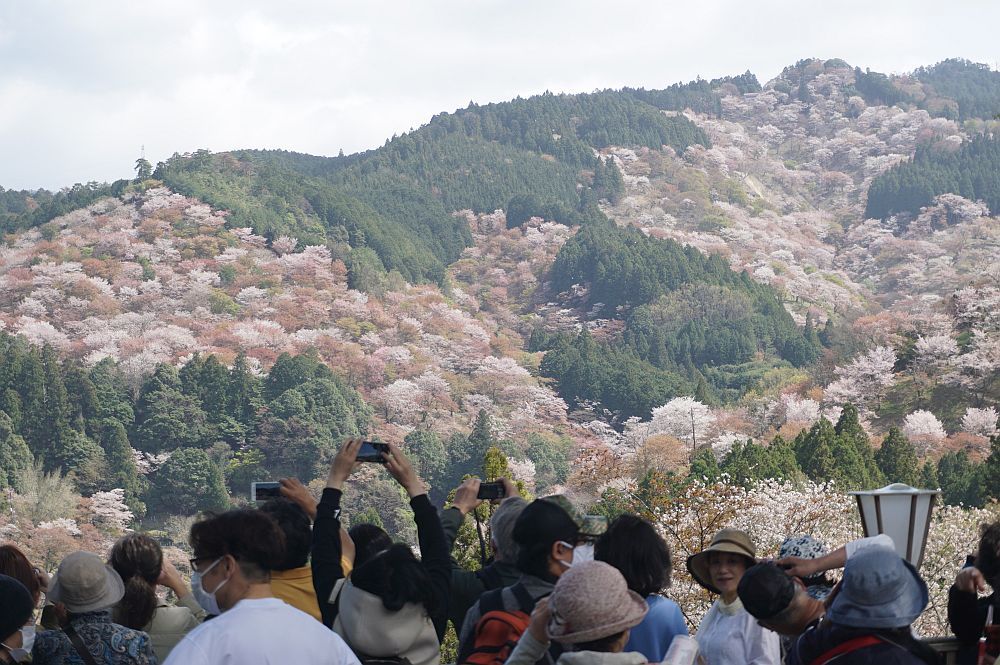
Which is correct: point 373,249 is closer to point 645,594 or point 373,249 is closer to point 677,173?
point 677,173

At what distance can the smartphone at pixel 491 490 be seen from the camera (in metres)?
3.83

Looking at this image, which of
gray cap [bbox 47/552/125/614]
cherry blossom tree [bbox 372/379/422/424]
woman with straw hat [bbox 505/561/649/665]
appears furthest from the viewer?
cherry blossom tree [bbox 372/379/422/424]

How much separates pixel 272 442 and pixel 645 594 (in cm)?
3554

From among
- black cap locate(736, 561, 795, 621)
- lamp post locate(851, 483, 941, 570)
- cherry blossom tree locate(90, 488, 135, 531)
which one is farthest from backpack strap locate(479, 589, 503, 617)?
cherry blossom tree locate(90, 488, 135, 531)

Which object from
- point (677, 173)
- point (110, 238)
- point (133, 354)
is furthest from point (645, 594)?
point (677, 173)

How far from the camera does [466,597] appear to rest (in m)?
3.45

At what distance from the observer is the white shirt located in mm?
2322

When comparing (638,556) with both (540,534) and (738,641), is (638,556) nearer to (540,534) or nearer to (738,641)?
(540,534)

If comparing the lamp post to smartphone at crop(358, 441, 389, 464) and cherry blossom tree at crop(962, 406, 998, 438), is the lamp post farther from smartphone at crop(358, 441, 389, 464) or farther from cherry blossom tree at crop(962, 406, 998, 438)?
cherry blossom tree at crop(962, 406, 998, 438)

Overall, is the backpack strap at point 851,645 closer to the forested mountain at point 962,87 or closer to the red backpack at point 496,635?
the red backpack at point 496,635

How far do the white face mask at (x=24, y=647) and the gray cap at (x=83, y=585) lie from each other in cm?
10

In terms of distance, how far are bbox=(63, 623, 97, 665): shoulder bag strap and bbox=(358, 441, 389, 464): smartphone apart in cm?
89

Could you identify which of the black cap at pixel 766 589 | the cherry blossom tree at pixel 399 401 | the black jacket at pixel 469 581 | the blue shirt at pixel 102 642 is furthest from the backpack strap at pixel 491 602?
the cherry blossom tree at pixel 399 401

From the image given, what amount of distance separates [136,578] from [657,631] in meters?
1.58
